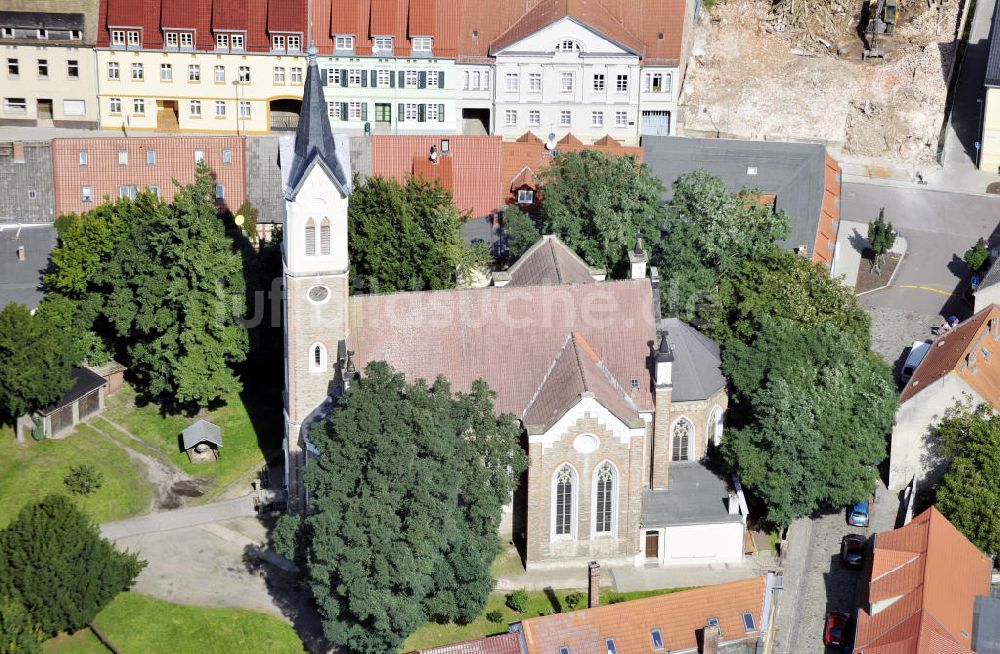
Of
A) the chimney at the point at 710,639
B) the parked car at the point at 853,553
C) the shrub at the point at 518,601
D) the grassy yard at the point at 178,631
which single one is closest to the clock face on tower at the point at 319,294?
the grassy yard at the point at 178,631

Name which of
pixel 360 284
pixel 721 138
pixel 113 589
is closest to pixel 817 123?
pixel 721 138

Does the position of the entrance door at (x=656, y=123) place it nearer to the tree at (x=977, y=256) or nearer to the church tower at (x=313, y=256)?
the tree at (x=977, y=256)

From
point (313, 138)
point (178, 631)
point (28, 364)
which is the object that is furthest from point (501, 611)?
point (28, 364)

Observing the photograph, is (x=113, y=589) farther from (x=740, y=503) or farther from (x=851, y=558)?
(x=851, y=558)

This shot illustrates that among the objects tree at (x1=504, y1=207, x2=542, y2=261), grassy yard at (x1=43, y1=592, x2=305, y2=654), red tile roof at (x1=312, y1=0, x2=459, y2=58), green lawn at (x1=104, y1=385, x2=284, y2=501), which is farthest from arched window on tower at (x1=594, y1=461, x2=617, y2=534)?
red tile roof at (x1=312, y1=0, x2=459, y2=58)

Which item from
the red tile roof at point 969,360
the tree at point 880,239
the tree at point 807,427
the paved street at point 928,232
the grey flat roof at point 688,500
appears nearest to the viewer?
the tree at point 807,427

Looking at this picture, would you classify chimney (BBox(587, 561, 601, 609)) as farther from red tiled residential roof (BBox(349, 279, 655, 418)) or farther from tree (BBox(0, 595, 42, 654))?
tree (BBox(0, 595, 42, 654))
